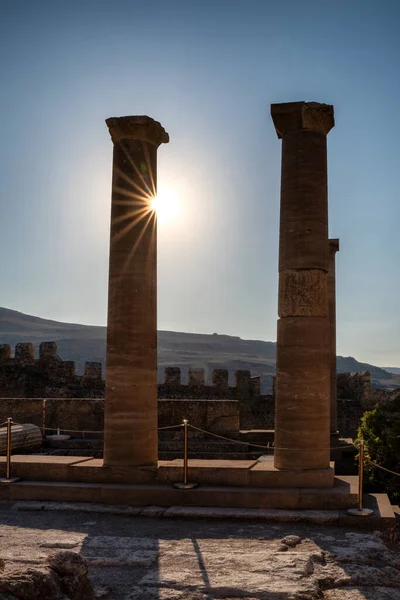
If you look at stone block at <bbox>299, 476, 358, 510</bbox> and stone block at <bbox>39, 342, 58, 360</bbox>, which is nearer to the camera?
stone block at <bbox>299, 476, 358, 510</bbox>

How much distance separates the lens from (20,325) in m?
143

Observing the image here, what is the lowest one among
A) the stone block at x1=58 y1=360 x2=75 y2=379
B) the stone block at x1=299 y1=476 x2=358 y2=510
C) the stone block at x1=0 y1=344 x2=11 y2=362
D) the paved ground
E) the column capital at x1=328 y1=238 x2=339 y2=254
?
the paved ground

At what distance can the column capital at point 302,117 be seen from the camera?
10.8 m

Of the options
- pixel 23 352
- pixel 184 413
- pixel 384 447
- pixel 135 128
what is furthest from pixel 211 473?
pixel 23 352

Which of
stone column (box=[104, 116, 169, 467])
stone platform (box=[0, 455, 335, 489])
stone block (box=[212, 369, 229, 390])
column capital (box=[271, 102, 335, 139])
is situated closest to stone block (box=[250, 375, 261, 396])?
stone block (box=[212, 369, 229, 390])

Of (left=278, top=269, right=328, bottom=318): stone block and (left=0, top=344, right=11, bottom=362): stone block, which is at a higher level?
(left=278, top=269, right=328, bottom=318): stone block

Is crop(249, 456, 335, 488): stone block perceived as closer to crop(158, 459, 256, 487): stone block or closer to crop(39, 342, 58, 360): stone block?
crop(158, 459, 256, 487): stone block

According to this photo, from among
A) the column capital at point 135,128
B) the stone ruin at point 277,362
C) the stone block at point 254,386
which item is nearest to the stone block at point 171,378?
the stone block at point 254,386

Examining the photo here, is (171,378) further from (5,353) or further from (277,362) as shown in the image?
(277,362)

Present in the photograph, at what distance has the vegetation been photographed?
1197cm

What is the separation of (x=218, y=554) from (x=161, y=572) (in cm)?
91

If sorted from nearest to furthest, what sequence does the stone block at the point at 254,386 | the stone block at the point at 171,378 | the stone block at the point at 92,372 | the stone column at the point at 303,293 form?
the stone column at the point at 303,293 → the stone block at the point at 92,372 → the stone block at the point at 171,378 → the stone block at the point at 254,386

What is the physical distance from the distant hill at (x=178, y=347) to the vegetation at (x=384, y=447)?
7473 cm

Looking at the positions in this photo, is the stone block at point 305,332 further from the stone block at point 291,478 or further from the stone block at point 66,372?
the stone block at point 66,372
